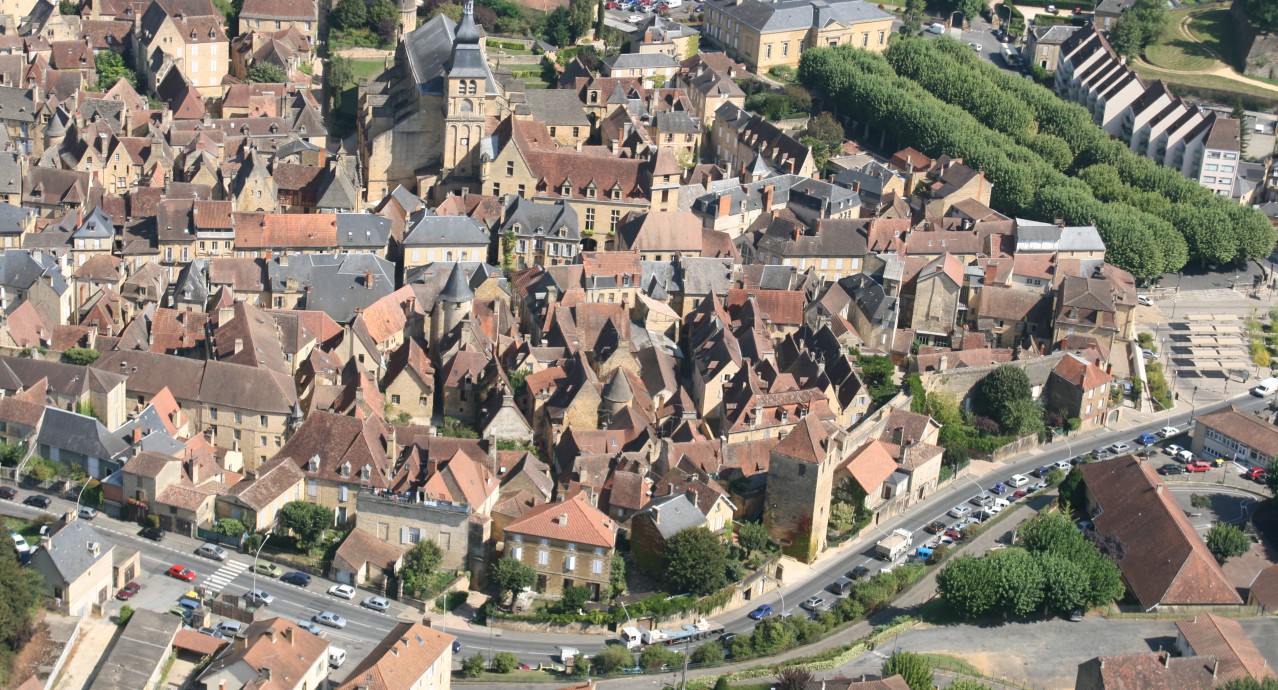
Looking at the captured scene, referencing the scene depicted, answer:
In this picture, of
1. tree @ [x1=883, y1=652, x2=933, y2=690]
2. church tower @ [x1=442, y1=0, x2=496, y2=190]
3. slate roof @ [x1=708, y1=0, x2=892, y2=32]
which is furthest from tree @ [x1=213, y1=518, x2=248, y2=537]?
slate roof @ [x1=708, y1=0, x2=892, y2=32]

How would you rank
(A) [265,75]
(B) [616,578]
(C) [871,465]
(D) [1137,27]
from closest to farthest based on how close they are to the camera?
(B) [616,578], (C) [871,465], (A) [265,75], (D) [1137,27]

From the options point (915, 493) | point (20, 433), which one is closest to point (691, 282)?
point (915, 493)

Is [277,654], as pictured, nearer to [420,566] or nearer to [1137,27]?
[420,566]

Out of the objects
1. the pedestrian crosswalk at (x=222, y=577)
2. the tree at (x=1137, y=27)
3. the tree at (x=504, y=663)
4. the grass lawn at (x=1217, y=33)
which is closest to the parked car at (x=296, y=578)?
the pedestrian crosswalk at (x=222, y=577)

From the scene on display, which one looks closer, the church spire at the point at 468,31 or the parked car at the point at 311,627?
the parked car at the point at 311,627

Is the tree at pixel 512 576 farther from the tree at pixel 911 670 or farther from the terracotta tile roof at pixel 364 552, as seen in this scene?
the tree at pixel 911 670

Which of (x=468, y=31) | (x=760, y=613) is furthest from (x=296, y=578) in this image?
(x=468, y=31)

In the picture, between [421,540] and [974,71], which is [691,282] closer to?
[421,540]
